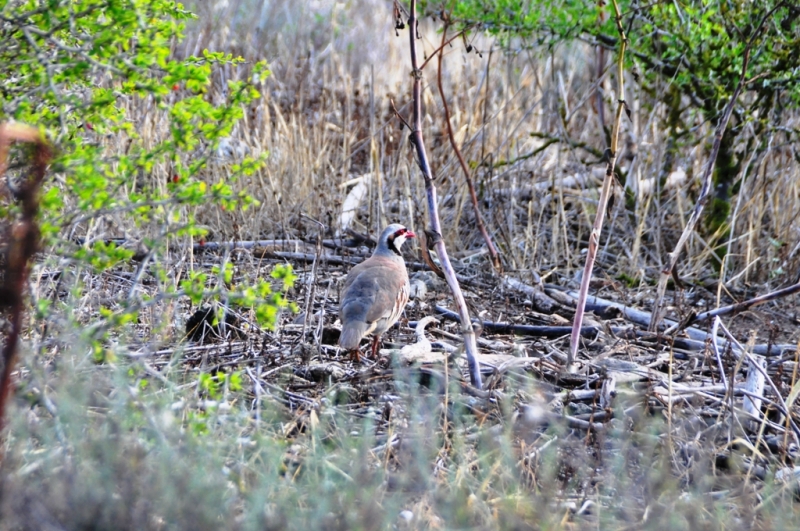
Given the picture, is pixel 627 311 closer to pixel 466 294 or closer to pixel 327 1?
pixel 466 294

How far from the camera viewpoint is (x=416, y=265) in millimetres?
6719

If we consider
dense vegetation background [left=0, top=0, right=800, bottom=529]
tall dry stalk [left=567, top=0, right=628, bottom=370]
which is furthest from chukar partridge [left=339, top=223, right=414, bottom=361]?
tall dry stalk [left=567, top=0, right=628, bottom=370]

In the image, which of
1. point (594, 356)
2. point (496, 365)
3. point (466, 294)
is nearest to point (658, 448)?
point (496, 365)

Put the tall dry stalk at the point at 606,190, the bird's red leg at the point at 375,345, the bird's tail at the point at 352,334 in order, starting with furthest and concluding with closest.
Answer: the bird's red leg at the point at 375,345
the bird's tail at the point at 352,334
the tall dry stalk at the point at 606,190

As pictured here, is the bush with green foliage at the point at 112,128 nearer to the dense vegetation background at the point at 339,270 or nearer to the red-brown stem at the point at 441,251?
the dense vegetation background at the point at 339,270

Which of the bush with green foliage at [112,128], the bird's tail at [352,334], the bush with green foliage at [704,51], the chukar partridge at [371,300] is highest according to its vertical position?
the bush with green foliage at [704,51]

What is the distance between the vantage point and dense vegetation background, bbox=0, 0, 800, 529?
2.44 m

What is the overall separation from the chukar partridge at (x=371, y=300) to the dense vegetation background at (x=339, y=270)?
0.19 meters

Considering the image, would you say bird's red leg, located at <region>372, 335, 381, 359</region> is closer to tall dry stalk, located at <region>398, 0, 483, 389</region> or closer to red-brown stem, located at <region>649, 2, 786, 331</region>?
tall dry stalk, located at <region>398, 0, 483, 389</region>

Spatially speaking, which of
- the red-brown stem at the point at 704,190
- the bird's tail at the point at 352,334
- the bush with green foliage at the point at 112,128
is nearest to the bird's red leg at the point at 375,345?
the bird's tail at the point at 352,334

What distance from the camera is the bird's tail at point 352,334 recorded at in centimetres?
453

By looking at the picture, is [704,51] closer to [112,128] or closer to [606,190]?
[606,190]

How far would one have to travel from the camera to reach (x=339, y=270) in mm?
6516

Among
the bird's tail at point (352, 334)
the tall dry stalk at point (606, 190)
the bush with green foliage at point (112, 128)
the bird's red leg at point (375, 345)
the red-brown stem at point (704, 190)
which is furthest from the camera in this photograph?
the bird's red leg at point (375, 345)
